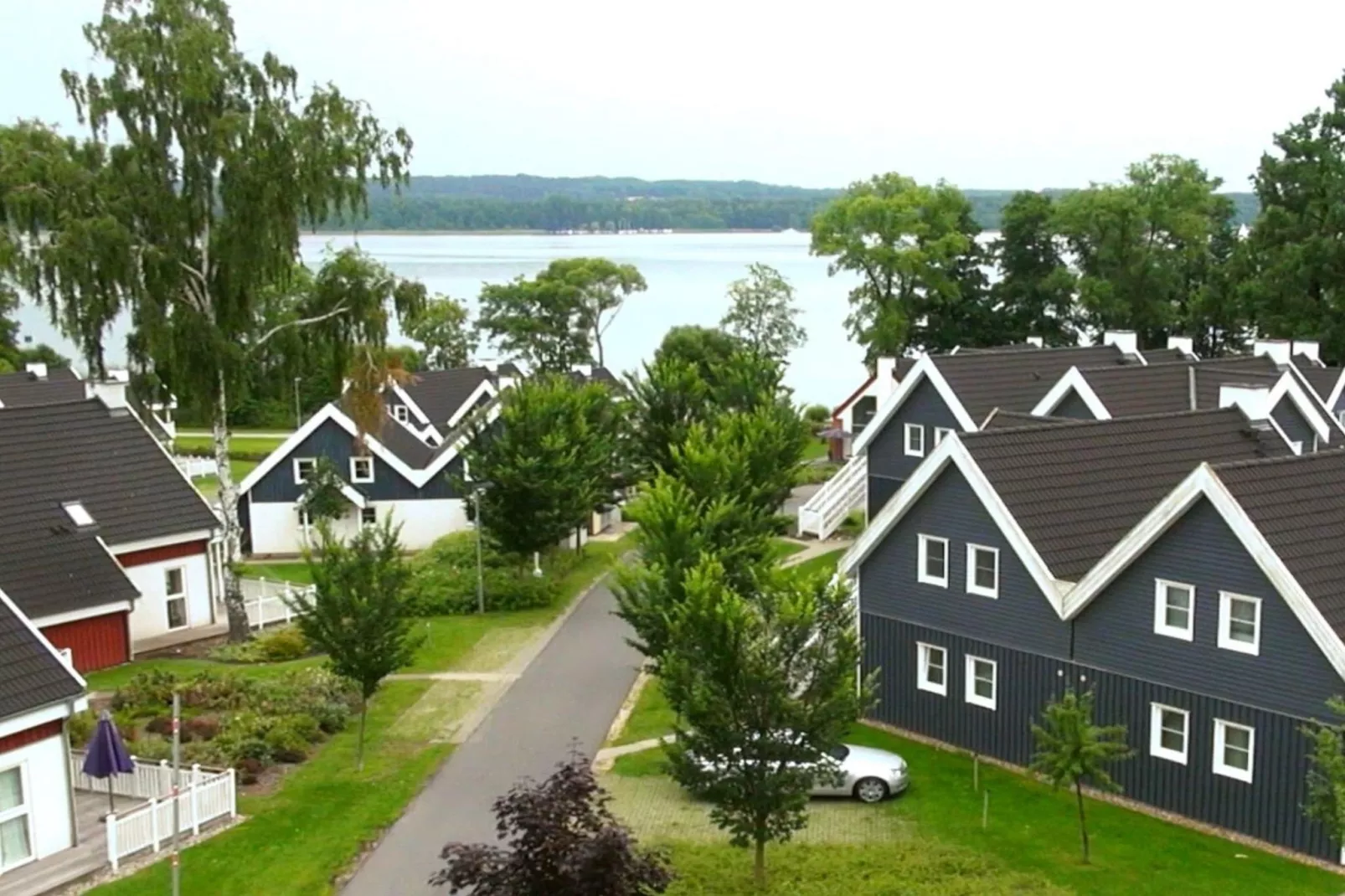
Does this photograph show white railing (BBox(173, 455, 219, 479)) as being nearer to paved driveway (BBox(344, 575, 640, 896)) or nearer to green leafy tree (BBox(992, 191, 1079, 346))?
paved driveway (BBox(344, 575, 640, 896))

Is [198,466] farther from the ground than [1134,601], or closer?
closer

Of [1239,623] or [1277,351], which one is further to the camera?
[1277,351]

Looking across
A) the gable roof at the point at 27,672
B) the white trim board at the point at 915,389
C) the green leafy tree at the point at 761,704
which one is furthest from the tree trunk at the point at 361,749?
the white trim board at the point at 915,389

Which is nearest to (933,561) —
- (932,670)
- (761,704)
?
(932,670)

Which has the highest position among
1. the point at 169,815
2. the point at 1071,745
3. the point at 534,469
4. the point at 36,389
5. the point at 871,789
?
the point at 36,389

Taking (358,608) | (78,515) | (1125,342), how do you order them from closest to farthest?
(358,608) < (78,515) < (1125,342)

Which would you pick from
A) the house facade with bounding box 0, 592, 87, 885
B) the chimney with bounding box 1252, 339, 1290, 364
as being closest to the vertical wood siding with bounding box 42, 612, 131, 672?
the house facade with bounding box 0, 592, 87, 885

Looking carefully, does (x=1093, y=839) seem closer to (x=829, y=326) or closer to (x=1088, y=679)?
(x=1088, y=679)

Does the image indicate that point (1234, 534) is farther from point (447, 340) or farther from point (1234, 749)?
point (447, 340)
